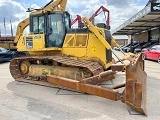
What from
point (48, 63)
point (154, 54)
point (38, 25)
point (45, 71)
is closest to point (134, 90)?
point (45, 71)

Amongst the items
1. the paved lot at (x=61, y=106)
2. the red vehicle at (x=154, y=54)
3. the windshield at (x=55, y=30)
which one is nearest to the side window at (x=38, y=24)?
the windshield at (x=55, y=30)

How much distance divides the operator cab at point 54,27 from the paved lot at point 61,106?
1.84 m

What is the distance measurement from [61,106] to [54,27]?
132 inches

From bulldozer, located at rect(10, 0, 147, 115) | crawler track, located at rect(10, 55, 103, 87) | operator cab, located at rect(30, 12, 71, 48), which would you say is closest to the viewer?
crawler track, located at rect(10, 55, 103, 87)

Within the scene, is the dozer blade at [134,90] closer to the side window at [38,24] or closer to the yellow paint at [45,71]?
the yellow paint at [45,71]

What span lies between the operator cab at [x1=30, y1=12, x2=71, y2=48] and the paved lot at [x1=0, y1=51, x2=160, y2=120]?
184 centimetres

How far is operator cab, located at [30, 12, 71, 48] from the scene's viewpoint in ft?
23.0

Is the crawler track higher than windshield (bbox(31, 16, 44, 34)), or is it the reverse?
windshield (bbox(31, 16, 44, 34))

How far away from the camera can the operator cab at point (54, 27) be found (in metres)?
7.02

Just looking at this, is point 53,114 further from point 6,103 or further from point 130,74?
point 130,74

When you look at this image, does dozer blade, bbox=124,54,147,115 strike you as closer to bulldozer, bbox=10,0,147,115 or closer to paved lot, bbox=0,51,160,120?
paved lot, bbox=0,51,160,120

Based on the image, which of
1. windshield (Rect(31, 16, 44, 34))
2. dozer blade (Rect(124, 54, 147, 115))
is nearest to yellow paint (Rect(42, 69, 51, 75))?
windshield (Rect(31, 16, 44, 34))

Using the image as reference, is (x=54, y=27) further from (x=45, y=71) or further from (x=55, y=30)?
(x=45, y=71)

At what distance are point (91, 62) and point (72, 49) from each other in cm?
90
